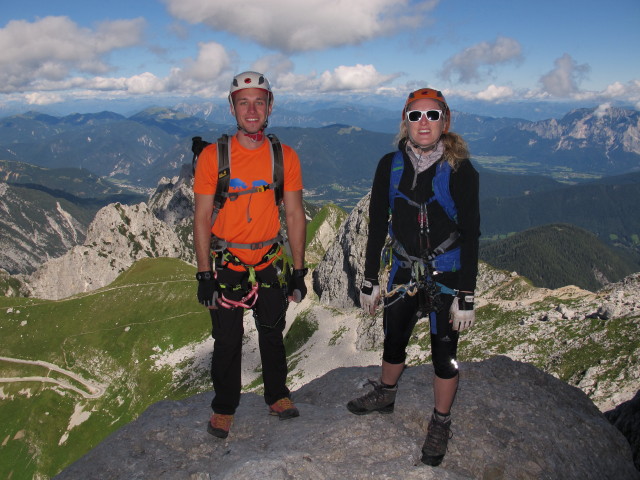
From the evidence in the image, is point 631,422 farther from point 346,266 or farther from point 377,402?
point 346,266

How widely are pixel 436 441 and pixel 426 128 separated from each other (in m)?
6.93

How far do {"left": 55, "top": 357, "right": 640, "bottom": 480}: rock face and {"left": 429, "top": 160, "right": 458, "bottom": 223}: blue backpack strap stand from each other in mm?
5526

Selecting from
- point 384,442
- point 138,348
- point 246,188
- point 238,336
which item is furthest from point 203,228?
point 138,348

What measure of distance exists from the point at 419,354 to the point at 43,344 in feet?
299

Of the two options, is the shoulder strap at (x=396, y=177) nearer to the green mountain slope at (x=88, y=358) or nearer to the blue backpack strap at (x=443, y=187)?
the blue backpack strap at (x=443, y=187)

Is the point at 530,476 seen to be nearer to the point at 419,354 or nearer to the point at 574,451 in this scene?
the point at 574,451

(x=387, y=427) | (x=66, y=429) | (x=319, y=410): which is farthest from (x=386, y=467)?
(x=66, y=429)

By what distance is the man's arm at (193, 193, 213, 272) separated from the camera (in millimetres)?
9463

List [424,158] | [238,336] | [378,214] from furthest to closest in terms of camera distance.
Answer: [238,336] → [378,214] → [424,158]

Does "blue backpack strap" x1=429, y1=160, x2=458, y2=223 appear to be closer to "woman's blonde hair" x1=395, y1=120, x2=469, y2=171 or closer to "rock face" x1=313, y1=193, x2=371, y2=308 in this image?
"woman's blonde hair" x1=395, y1=120, x2=469, y2=171

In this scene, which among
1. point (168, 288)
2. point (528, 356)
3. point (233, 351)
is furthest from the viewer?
point (168, 288)

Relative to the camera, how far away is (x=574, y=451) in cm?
984

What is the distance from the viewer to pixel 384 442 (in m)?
9.34

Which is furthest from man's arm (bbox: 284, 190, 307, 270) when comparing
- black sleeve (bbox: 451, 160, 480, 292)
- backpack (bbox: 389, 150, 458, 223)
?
black sleeve (bbox: 451, 160, 480, 292)
